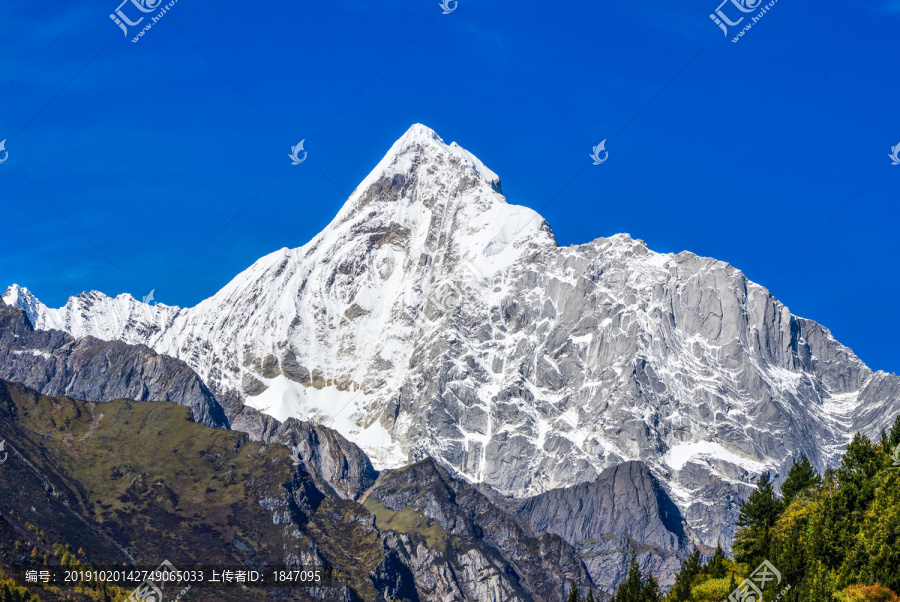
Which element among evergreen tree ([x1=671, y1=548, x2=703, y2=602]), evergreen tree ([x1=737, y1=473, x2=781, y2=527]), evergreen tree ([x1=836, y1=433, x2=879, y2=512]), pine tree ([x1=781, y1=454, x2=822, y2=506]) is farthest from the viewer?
pine tree ([x1=781, y1=454, x2=822, y2=506])

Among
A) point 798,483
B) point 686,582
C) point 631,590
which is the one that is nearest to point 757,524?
point 798,483

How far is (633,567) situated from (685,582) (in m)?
21.4

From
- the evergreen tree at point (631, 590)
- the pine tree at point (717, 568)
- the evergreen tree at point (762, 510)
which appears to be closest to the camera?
the pine tree at point (717, 568)

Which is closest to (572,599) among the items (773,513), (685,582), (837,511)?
(685,582)

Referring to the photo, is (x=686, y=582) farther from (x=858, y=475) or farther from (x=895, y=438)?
(x=895, y=438)

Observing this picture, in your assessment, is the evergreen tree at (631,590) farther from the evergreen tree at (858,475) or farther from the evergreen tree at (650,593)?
the evergreen tree at (858,475)

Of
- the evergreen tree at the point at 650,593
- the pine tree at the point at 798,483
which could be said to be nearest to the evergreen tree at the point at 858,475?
the pine tree at the point at 798,483

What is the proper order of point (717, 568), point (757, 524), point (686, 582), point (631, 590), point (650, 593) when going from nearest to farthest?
point (717, 568), point (686, 582), point (631, 590), point (757, 524), point (650, 593)

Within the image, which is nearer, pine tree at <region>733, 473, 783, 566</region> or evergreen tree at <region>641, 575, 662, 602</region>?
pine tree at <region>733, 473, 783, 566</region>

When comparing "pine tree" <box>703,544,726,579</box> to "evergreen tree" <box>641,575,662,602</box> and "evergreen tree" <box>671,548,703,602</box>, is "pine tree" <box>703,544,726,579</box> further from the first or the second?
"evergreen tree" <box>641,575,662,602</box>

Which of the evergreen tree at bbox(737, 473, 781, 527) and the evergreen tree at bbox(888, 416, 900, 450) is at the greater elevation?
the evergreen tree at bbox(737, 473, 781, 527)

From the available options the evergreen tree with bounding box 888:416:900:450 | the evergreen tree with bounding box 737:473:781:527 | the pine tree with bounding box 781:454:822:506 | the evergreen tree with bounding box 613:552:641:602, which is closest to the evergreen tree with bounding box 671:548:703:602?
the evergreen tree with bounding box 613:552:641:602

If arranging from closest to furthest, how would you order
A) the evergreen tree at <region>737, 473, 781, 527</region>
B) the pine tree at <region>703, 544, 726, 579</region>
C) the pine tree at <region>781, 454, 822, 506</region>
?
the pine tree at <region>703, 544, 726, 579</region> → the evergreen tree at <region>737, 473, 781, 527</region> → the pine tree at <region>781, 454, 822, 506</region>

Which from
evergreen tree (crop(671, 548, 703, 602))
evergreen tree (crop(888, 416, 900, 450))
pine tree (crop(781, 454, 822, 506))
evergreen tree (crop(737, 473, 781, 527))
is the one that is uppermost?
pine tree (crop(781, 454, 822, 506))
